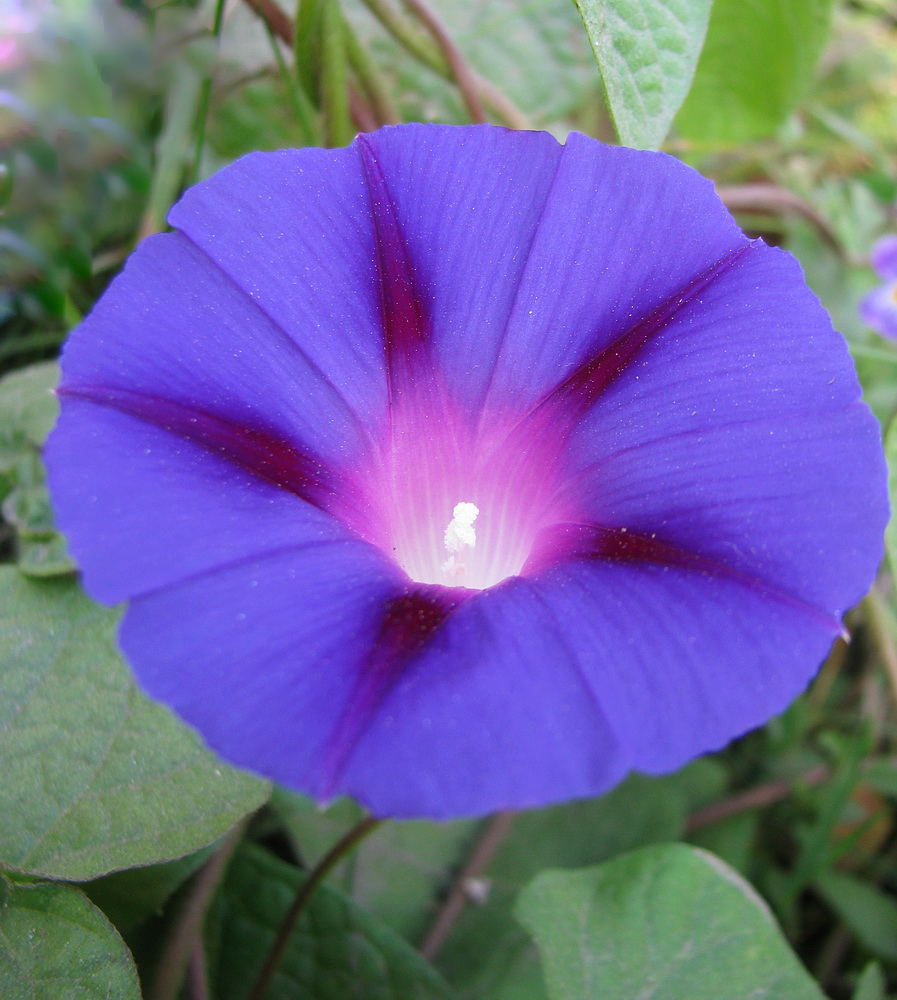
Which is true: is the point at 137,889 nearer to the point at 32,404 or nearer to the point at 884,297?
the point at 32,404

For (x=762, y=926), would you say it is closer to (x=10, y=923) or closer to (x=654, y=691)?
(x=654, y=691)

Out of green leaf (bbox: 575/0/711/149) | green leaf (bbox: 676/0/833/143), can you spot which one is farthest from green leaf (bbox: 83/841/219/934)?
green leaf (bbox: 676/0/833/143)

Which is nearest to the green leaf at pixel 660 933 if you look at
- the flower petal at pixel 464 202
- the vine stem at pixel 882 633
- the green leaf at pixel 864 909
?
the green leaf at pixel 864 909

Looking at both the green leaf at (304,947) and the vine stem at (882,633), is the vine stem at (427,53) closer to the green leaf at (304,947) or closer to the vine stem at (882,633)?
the vine stem at (882,633)

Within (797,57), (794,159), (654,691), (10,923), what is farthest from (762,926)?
(794,159)

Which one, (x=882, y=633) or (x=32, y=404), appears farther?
(x=882, y=633)

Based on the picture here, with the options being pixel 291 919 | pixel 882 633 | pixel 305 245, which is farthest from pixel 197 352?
pixel 882 633
